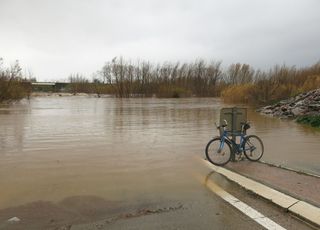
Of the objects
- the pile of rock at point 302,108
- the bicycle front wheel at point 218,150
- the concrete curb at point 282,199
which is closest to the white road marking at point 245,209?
the concrete curb at point 282,199

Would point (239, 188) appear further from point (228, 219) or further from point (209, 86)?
point (209, 86)

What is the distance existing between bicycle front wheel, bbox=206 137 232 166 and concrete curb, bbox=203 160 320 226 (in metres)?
1.32

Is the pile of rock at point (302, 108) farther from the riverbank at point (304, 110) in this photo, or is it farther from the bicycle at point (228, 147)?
the bicycle at point (228, 147)

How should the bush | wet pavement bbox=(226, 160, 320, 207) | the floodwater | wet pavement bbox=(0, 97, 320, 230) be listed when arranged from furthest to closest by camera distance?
the bush → the floodwater → wet pavement bbox=(226, 160, 320, 207) → wet pavement bbox=(0, 97, 320, 230)

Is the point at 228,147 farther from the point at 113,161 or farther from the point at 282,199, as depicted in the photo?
the point at 282,199

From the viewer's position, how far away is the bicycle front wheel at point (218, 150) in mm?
9188

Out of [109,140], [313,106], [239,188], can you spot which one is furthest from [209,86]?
[239,188]

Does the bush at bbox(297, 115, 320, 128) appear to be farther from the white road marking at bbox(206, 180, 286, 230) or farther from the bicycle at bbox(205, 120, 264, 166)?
the white road marking at bbox(206, 180, 286, 230)

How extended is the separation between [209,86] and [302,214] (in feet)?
291

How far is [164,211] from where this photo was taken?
562 centimetres

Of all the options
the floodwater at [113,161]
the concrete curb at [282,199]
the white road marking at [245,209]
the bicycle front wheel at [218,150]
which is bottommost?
the floodwater at [113,161]

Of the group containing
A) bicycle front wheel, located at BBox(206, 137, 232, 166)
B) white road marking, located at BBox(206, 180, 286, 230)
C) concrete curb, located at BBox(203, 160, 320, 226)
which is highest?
bicycle front wheel, located at BBox(206, 137, 232, 166)

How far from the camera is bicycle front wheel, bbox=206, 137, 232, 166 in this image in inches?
362

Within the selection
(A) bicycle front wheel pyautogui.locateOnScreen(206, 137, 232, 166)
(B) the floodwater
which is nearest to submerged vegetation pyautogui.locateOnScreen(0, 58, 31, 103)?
(B) the floodwater
